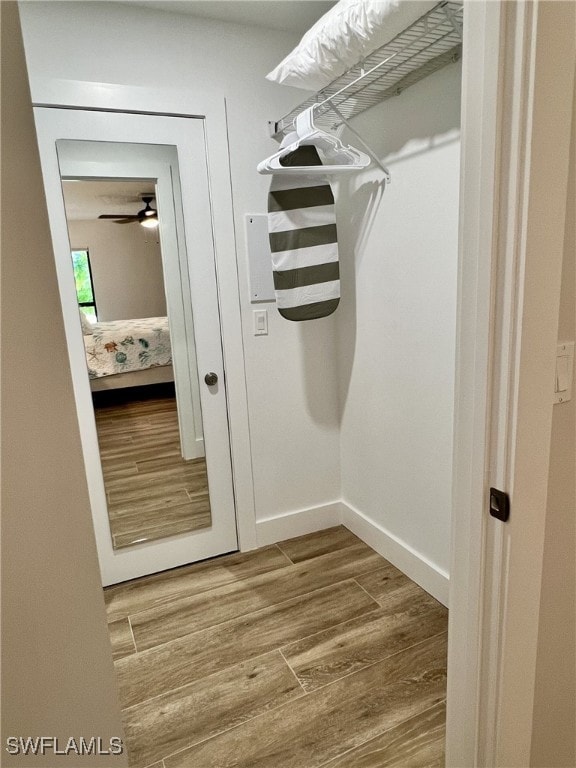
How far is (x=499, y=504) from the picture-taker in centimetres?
93

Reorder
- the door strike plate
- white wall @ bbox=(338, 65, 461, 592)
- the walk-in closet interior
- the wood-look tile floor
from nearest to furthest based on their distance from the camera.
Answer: the door strike plate → the wood-look tile floor → the walk-in closet interior → white wall @ bbox=(338, 65, 461, 592)

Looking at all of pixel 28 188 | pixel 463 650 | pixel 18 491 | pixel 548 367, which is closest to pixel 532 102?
pixel 548 367

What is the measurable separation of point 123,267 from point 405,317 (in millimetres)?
1275

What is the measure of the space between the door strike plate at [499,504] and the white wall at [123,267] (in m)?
1.79

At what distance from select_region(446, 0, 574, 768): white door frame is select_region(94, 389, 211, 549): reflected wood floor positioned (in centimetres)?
166

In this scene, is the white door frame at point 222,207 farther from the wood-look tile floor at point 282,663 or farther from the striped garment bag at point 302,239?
the wood-look tile floor at point 282,663

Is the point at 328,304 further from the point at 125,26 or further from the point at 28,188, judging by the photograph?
the point at 28,188

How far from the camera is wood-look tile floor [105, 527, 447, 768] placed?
154 centimetres

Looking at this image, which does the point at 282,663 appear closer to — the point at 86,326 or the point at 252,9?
the point at 86,326

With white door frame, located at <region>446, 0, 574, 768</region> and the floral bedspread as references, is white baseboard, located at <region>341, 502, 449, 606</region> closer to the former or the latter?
white door frame, located at <region>446, 0, 574, 768</region>

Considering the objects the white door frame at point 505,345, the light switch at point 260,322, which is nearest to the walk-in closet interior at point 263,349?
the light switch at point 260,322

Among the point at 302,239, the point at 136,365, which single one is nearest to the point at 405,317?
the point at 302,239

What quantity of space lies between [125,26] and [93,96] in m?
0.33

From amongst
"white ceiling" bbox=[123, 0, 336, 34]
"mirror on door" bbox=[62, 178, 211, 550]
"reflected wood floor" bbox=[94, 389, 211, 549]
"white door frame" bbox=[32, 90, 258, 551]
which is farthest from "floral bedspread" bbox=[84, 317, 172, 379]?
"white ceiling" bbox=[123, 0, 336, 34]
